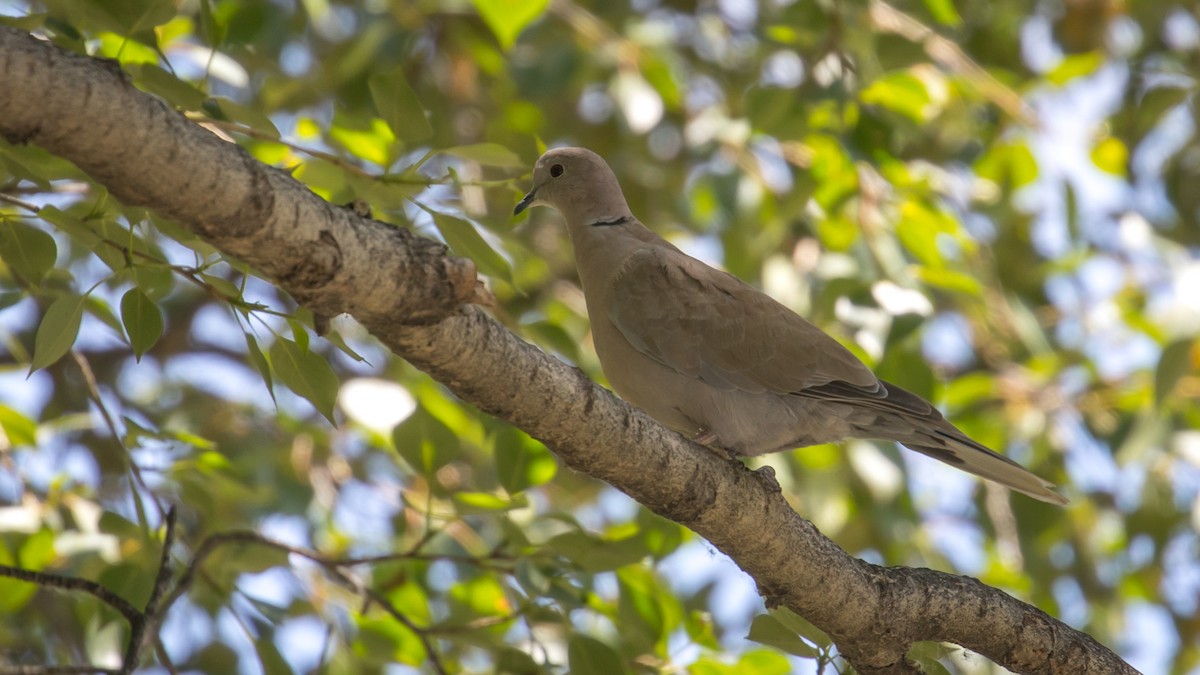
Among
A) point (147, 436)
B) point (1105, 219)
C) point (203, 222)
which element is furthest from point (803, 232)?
point (203, 222)

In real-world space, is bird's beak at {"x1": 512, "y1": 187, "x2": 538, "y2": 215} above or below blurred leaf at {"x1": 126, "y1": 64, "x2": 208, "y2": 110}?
above

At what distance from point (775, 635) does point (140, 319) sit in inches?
47.6

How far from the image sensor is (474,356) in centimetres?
178

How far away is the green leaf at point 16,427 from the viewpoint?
263 cm

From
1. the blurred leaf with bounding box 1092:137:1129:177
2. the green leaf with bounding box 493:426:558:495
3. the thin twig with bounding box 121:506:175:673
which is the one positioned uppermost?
the blurred leaf with bounding box 1092:137:1129:177

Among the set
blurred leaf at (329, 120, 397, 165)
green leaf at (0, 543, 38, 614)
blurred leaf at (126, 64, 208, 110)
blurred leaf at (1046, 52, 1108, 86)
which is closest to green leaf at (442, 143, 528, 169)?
blurred leaf at (329, 120, 397, 165)

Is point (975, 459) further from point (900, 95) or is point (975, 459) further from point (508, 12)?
point (508, 12)

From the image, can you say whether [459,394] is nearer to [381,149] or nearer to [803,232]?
[381,149]

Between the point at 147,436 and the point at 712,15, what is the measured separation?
11.0 feet

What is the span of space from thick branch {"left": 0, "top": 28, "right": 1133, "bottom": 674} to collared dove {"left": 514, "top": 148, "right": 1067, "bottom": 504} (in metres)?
0.61

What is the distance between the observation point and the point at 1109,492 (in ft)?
17.0

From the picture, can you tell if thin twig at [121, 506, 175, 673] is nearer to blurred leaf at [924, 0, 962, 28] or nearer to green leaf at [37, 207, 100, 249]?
green leaf at [37, 207, 100, 249]

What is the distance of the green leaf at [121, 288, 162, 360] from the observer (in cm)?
180

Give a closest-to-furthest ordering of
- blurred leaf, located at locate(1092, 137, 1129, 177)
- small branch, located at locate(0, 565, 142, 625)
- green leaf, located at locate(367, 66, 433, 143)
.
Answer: small branch, located at locate(0, 565, 142, 625)
green leaf, located at locate(367, 66, 433, 143)
blurred leaf, located at locate(1092, 137, 1129, 177)
